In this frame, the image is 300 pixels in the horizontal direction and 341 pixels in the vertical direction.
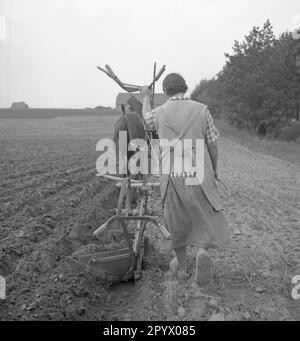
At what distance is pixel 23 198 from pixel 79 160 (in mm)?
8130

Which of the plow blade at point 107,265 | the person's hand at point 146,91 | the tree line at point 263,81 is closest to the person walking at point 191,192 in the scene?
the person's hand at point 146,91

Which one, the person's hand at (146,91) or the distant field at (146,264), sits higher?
the person's hand at (146,91)

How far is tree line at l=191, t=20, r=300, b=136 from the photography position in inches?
1138

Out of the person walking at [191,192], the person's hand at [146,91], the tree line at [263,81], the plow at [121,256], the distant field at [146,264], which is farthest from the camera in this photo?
the tree line at [263,81]

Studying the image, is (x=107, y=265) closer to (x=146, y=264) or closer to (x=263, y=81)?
(x=146, y=264)

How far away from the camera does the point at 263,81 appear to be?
29328 millimetres

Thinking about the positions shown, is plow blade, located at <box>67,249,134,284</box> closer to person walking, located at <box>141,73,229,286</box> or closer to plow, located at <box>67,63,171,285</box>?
plow, located at <box>67,63,171,285</box>

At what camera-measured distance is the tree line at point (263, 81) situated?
94.8 ft

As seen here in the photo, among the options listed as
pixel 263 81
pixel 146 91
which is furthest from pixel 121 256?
pixel 263 81

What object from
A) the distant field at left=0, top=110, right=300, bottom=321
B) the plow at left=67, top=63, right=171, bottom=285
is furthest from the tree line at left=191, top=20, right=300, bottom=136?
the plow at left=67, top=63, right=171, bottom=285

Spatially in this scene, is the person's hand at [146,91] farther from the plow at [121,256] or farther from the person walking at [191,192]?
the person walking at [191,192]

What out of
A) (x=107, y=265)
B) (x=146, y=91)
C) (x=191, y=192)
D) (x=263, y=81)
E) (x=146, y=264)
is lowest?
(x=146, y=264)

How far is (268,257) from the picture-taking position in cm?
520

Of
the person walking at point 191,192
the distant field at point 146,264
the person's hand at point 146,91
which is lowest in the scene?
the distant field at point 146,264
